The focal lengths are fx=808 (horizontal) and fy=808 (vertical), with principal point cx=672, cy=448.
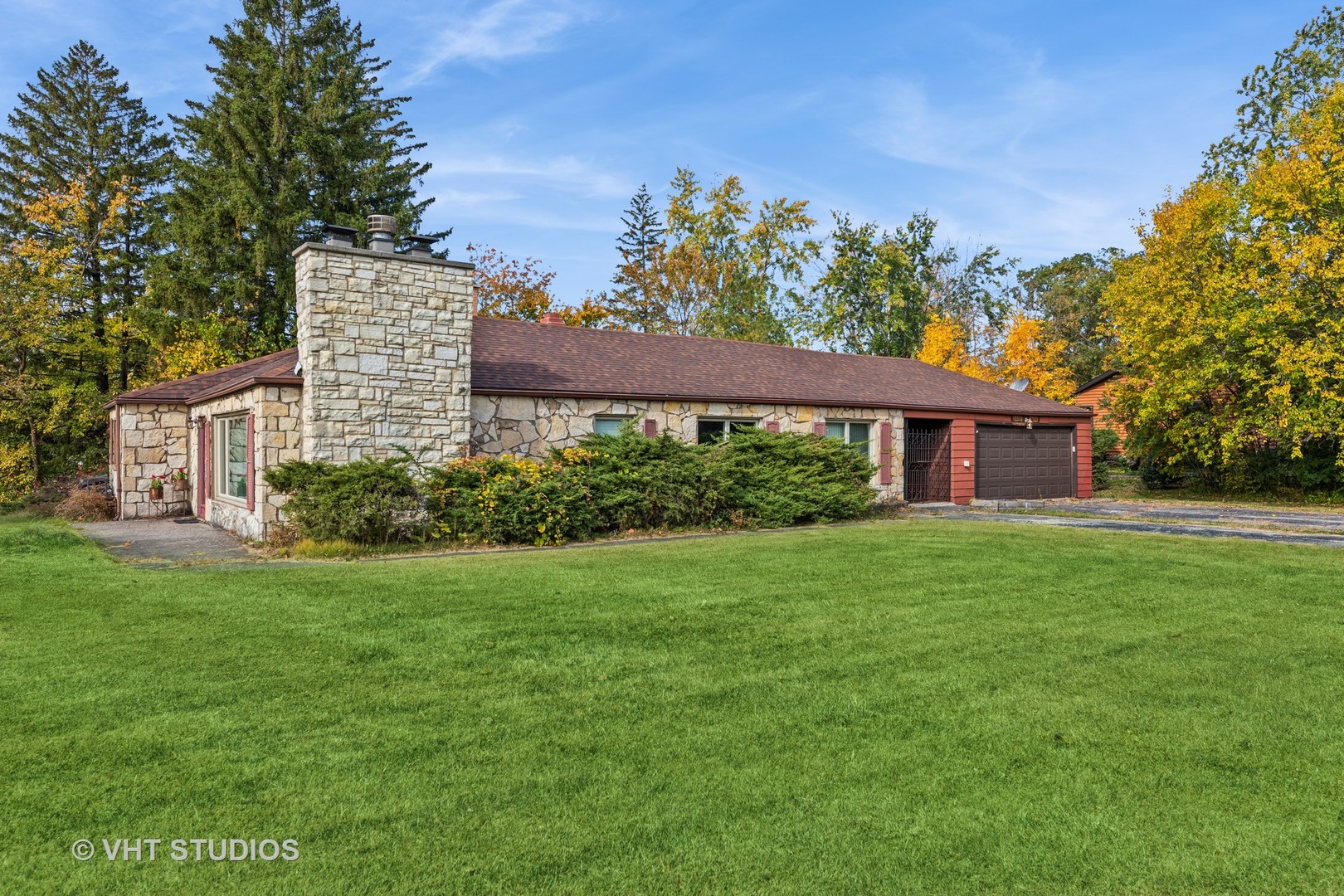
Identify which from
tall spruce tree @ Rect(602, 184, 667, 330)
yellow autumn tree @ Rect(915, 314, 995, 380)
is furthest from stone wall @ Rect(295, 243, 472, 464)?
tall spruce tree @ Rect(602, 184, 667, 330)

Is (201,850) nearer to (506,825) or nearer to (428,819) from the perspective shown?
(428,819)

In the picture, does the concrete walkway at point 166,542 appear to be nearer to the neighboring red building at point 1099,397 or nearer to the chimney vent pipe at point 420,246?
the chimney vent pipe at point 420,246

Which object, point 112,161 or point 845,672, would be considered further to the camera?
point 112,161

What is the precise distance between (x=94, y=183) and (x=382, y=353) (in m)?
22.5

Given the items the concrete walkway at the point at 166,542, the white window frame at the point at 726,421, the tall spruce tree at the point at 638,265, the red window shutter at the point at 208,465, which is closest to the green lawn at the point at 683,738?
the concrete walkway at the point at 166,542

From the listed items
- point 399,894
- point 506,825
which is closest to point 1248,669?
point 506,825

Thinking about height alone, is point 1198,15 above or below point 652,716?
above

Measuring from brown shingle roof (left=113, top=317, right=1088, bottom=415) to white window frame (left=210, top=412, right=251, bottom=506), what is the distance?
52cm

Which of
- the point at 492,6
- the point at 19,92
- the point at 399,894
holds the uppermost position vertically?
the point at 19,92

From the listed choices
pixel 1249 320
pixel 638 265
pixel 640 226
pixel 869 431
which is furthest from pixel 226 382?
pixel 640 226

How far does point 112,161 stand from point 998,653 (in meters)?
33.3

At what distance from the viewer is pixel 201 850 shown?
9.38 ft

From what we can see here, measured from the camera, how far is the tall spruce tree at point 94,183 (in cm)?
2605

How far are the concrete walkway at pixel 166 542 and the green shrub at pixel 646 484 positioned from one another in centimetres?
482
